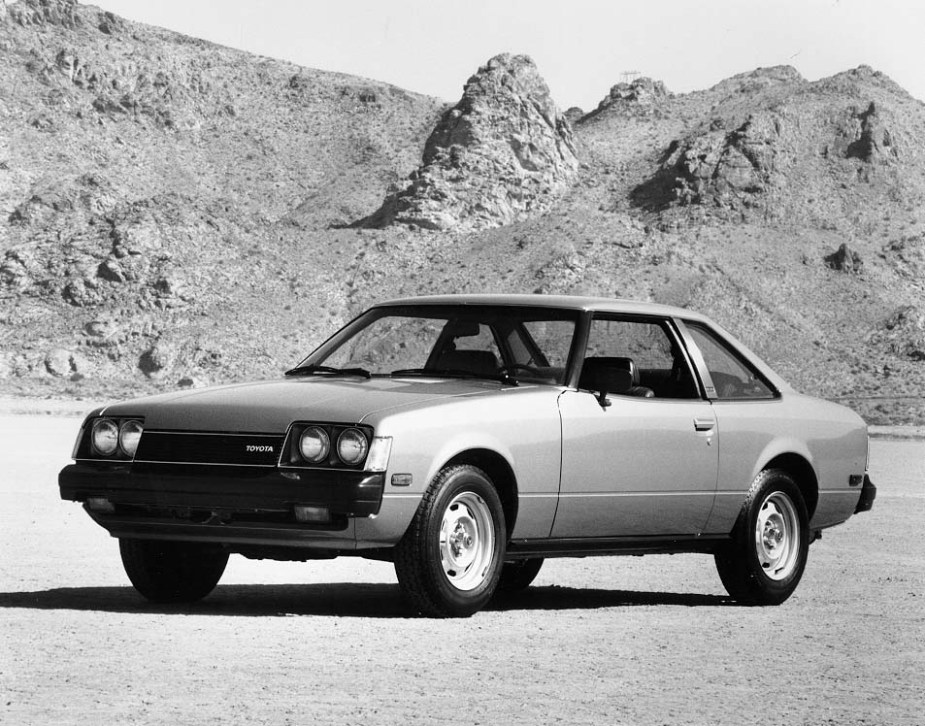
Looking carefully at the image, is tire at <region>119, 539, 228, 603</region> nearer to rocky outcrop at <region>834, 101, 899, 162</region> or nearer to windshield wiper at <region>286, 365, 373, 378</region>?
windshield wiper at <region>286, 365, 373, 378</region>

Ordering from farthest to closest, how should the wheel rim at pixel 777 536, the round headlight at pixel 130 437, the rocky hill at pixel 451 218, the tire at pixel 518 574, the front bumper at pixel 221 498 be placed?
the rocky hill at pixel 451 218
the tire at pixel 518 574
the wheel rim at pixel 777 536
the round headlight at pixel 130 437
the front bumper at pixel 221 498

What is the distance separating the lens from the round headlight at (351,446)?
8914mm

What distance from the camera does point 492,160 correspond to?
4085 inches

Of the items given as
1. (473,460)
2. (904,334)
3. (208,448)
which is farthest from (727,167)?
(208,448)

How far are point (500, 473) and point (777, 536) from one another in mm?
2701

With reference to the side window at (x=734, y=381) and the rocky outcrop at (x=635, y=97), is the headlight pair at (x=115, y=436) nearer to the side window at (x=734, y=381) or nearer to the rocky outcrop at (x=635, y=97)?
the side window at (x=734, y=381)

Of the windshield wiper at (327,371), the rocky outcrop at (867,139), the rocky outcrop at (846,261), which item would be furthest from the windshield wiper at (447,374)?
the rocky outcrop at (867,139)

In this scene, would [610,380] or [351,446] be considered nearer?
[351,446]

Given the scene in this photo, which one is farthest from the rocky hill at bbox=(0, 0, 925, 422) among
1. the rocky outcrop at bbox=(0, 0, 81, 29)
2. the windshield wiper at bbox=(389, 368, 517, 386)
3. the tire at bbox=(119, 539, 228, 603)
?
the tire at bbox=(119, 539, 228, 603)

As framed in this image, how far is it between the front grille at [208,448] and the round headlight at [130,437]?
0.34ft

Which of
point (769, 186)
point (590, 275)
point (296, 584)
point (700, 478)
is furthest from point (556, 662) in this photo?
point (769, 186)

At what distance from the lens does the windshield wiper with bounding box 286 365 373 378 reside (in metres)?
10.4

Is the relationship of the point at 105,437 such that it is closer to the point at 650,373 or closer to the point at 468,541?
the point at 468,541

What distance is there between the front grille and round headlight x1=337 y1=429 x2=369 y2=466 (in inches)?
12.8
